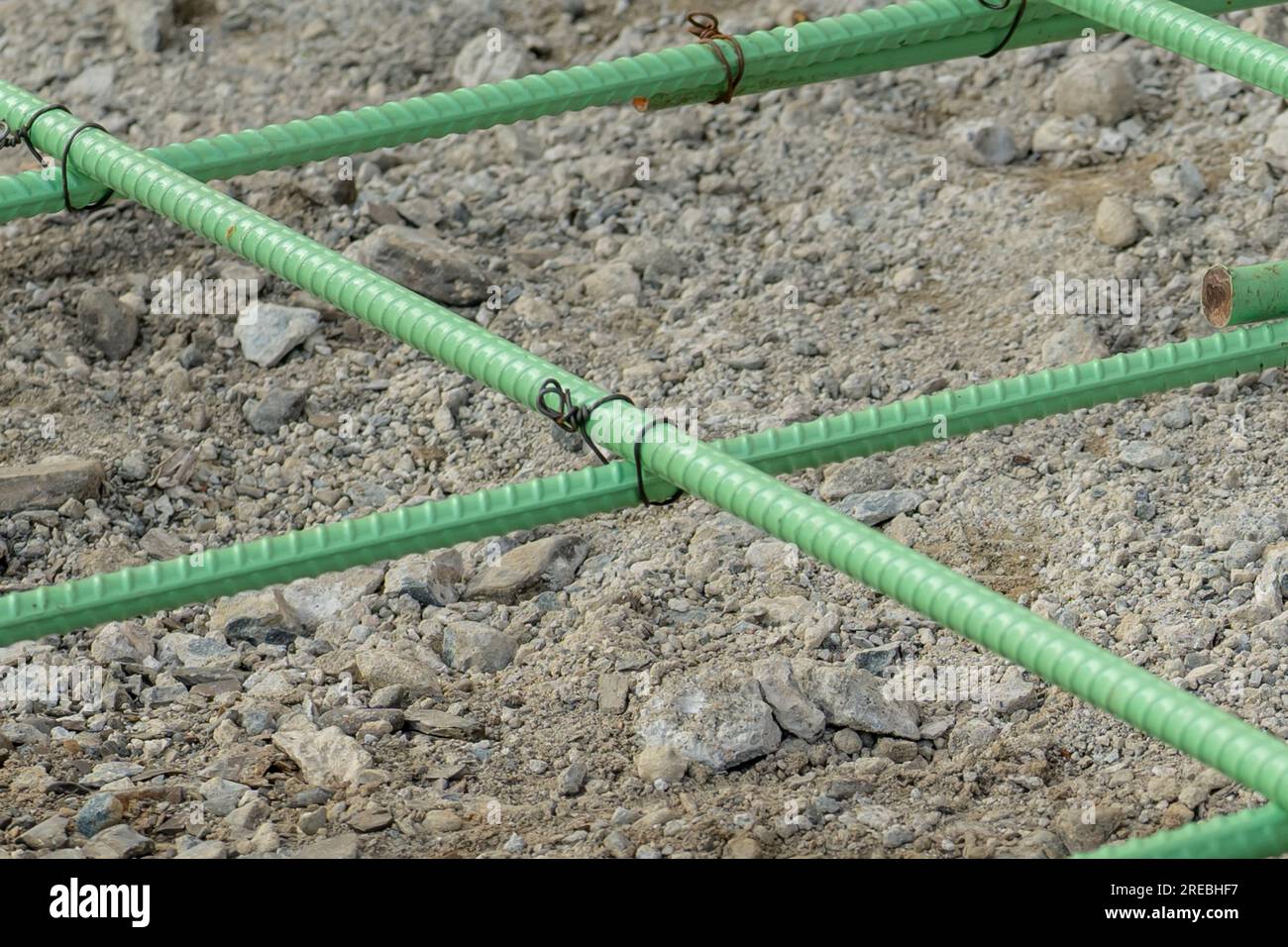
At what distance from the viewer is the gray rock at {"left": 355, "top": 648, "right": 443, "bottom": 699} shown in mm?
4180

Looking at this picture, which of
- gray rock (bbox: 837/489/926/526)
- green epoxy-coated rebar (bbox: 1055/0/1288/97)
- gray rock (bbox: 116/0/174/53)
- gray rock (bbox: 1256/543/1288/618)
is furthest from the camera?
gray rock (bbox: 116/0/174/53)

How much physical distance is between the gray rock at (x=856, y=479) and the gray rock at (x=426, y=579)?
0.91 metres

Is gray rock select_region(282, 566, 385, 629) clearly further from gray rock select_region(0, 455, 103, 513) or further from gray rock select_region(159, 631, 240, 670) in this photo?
gray rock select_region(0, 455, 103, 513)

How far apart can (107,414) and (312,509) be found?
688 mm

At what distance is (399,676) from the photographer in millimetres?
4180

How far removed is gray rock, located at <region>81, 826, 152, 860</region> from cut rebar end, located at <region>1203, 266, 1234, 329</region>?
2.45 m

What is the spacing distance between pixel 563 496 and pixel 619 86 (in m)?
1.38

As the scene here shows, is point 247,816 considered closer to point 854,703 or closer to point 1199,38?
point 854,703

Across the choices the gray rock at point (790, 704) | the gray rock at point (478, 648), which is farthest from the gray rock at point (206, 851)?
the gray rock at point (790, 704)

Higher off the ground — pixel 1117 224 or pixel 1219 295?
pixel 1117 224

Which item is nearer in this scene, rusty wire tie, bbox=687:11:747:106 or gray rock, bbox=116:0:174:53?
rusty wire tie, bbox=687:11:747:106

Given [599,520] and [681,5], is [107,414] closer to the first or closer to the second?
[599,520]

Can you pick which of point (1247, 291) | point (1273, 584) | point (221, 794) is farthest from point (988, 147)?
point (221, 794)

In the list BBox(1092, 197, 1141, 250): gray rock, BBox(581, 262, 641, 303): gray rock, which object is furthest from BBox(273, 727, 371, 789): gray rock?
BBox(1092, 197, 1141, 250): gray rock
